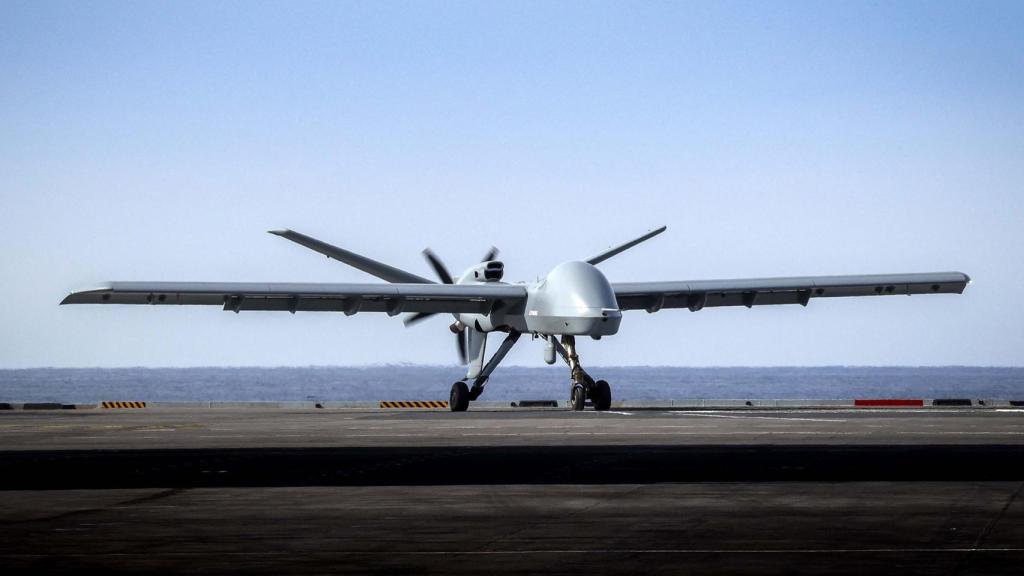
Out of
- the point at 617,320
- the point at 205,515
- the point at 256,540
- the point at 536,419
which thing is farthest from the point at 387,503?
the point at 617,320

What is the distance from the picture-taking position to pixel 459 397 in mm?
44938

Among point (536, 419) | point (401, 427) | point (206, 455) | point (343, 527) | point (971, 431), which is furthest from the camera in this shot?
point (536, 419)

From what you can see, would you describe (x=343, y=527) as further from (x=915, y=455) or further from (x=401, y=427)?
(x=401, y=427)

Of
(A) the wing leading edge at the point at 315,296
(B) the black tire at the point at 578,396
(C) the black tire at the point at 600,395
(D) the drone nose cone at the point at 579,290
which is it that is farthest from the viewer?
(C) the black tire at the point at 600,395

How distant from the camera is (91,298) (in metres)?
38.5

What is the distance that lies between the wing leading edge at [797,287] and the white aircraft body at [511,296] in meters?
0.03

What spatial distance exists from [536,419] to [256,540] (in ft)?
81.0

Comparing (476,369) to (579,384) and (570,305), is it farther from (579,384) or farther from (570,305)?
(570,305)

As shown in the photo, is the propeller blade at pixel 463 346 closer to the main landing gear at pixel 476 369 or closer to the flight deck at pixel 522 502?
the main landing gear at pixel 476 369

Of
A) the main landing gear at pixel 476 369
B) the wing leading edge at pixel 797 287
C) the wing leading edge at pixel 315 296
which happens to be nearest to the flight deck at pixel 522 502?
the wing leading edge at pixel 315 296

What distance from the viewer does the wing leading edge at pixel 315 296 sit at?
38719 mm

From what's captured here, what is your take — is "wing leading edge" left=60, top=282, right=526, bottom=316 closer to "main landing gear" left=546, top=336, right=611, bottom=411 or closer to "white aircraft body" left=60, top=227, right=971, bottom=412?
"white aircraft body" left=60, top=227, right=971, bottom=412

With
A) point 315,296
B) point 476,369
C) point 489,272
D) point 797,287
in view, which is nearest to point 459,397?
point 476,369

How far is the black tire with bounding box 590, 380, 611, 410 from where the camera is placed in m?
43.3
